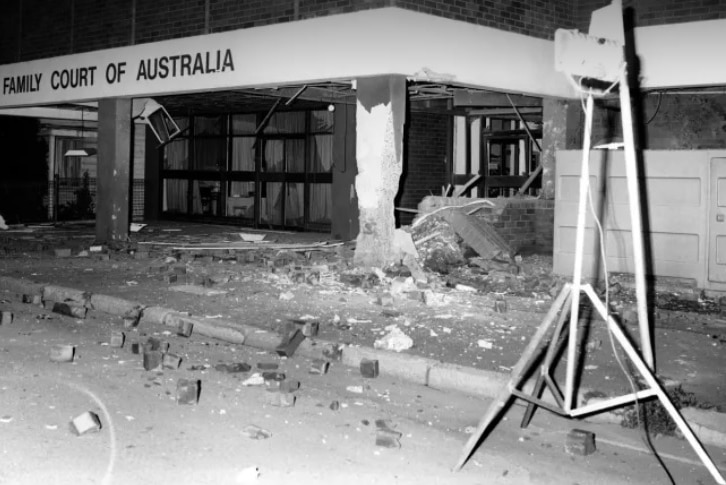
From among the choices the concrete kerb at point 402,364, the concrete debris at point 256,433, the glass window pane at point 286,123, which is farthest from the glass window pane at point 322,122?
the concrete debris at point 256,433

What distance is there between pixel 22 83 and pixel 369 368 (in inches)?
624

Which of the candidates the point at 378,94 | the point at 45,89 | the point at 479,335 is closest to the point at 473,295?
the point at 479,335

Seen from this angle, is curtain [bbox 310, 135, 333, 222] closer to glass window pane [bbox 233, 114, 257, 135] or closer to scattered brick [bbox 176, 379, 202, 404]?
glass window pane [bbox 233, 114, 257, 135]

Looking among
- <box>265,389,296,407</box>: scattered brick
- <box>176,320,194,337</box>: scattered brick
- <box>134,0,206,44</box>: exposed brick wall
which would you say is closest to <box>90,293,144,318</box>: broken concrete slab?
<box>176,320,194,337</box>: scattered brick

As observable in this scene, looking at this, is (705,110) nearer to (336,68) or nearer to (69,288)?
(336,68)

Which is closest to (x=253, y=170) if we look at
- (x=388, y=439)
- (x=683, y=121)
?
(x=683, y=121)

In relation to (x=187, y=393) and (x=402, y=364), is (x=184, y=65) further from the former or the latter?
(x=187, y=393)

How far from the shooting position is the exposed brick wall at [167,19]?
15.5m

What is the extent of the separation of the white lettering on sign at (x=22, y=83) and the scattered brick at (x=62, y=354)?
13772 millimetres

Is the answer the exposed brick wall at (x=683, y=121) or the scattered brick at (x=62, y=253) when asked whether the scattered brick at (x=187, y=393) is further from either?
the exposed brick wall at (x=683, y=121)

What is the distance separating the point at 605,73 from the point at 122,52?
554 inches

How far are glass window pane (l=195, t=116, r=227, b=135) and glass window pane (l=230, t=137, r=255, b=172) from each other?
0.70 m

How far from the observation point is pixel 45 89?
19.1 m

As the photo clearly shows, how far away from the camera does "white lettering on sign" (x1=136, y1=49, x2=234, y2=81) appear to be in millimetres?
14891
